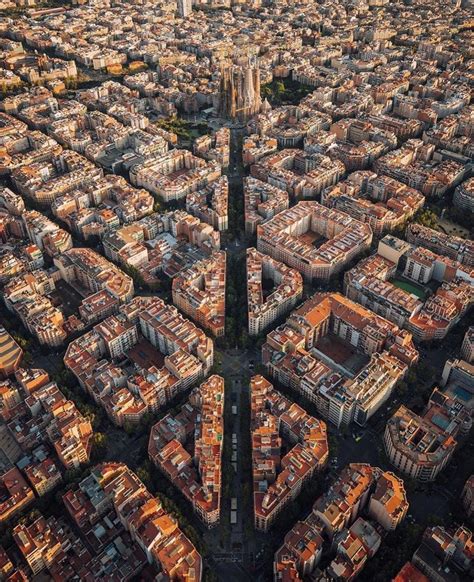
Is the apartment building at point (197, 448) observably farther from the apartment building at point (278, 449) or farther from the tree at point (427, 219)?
the tree at point (427, 219)

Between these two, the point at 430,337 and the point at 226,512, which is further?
the point at 430,337

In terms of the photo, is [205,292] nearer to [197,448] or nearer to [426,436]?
[197,448]

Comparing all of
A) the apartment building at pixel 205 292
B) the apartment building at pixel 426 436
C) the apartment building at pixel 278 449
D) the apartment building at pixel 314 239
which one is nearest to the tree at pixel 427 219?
the apartment building at pixel 314 239

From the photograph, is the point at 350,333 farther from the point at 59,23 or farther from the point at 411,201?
the point at 59,23

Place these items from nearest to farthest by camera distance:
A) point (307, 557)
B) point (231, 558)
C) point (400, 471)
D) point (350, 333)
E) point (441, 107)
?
1. point (307, 557)
2. point (231, 558)
3. point (400, 471)
4. point (350, 333)
5. point (441, 107)

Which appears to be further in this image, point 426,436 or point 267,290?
point 267,290

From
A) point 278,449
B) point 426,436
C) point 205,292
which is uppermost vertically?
point 205,292

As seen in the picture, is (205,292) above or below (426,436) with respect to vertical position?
above

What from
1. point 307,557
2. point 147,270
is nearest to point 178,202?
point 147,270

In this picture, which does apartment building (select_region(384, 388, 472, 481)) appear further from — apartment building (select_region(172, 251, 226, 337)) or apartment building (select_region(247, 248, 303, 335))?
apartment building (select_region(172, 251, 226, 337))

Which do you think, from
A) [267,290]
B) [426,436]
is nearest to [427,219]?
[267,290]

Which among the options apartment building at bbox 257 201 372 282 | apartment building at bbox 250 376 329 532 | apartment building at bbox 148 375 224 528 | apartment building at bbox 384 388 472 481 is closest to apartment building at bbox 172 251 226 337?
apartment building at bbox 257 201 372 282
